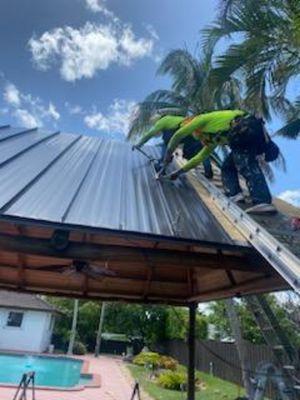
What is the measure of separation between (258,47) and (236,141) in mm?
2098

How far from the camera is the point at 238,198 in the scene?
15.3 feet

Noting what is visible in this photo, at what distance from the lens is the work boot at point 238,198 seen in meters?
4.55

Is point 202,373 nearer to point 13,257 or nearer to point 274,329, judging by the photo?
point 274,329

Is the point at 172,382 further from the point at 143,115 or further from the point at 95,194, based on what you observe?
the point at 95,194

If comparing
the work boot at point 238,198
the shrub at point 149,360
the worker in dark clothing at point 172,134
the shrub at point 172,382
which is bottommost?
the shrub at point 172,382

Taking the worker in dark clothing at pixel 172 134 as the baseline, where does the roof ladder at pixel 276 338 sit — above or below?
below

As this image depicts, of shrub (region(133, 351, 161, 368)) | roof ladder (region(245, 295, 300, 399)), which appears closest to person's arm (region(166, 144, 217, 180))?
roof ladder (region(245, 295, 300, 399))

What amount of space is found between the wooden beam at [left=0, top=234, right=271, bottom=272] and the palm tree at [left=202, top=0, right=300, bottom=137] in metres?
3.82

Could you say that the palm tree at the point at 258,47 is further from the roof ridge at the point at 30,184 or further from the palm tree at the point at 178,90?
the palm tree at the point at 178,90

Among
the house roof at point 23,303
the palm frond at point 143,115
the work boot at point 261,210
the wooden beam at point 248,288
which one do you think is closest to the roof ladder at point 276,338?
the wooden beam at point 248,288

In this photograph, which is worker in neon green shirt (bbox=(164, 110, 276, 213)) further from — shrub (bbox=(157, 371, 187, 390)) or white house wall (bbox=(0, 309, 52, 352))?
white house wall (bbox=(0, 309, 52, 352))

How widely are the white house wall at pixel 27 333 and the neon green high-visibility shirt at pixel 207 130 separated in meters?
24.2

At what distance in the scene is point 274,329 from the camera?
318 inches

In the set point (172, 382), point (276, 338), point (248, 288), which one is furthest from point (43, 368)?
point (248, 288)
